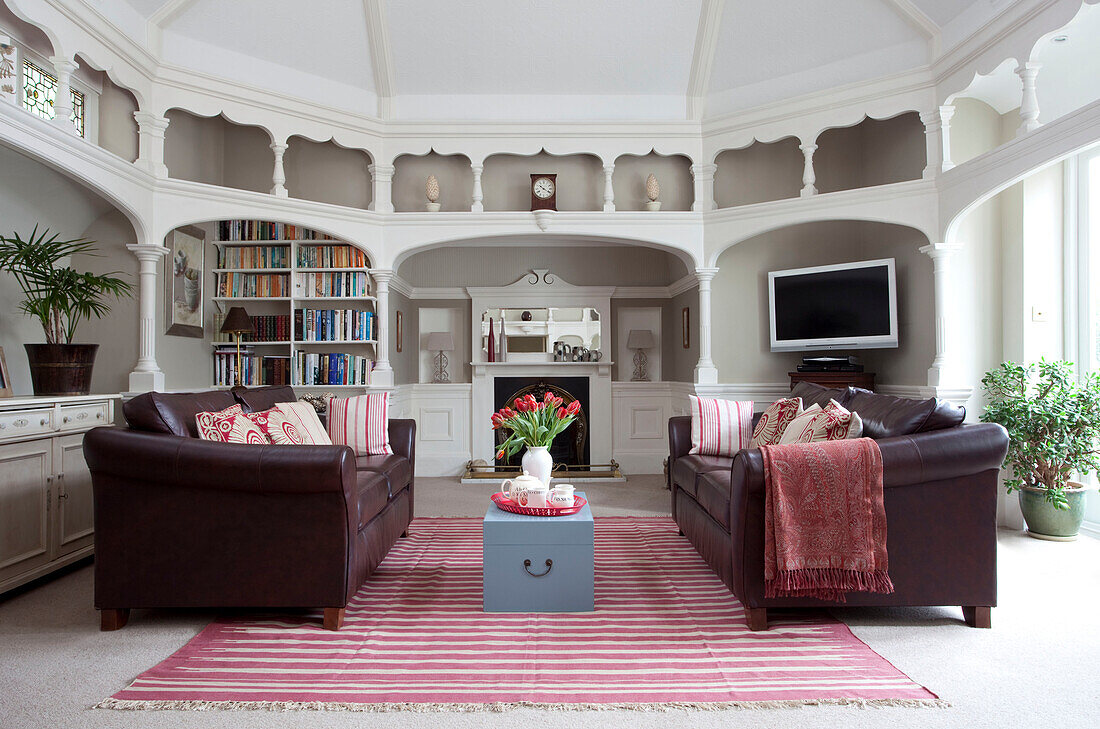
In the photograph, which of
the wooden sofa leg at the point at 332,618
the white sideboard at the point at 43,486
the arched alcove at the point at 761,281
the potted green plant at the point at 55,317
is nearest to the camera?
the wooden sofa leg at the point at 332,618

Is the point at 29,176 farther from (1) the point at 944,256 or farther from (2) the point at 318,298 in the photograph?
(1) the point at 944,256

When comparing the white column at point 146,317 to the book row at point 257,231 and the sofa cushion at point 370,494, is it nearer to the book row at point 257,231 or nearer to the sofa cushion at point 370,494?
the book row at point 257,231

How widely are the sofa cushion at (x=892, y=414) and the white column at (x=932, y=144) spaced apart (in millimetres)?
2288

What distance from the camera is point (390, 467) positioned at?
11.6 ft

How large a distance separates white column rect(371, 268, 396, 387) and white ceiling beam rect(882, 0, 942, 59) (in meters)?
4.18

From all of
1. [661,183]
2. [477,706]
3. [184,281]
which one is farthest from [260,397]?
[661,183]

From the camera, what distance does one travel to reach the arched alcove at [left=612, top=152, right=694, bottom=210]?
18.9ft

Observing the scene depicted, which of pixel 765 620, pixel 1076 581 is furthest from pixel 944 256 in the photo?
pixel 765 620

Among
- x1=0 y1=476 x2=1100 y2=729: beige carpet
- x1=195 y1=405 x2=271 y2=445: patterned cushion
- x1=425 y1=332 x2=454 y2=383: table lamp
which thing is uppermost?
x1=425 y1=332 x2=454 y2=383: table lamp

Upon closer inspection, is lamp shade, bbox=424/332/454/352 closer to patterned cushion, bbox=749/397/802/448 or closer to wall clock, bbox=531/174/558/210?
wall clock, bbox=531/174/558/210

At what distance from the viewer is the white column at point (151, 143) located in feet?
14.5

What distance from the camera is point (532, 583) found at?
2.78 m

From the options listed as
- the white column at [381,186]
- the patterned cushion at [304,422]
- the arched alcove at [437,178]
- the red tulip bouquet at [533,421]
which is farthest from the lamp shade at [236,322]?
the red tulip bouquet at [533,421]

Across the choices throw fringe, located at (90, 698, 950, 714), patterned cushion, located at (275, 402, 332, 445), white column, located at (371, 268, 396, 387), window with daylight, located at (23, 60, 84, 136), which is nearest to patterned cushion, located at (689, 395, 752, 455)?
throw fringe, located at (90, 698, 950, 714)
